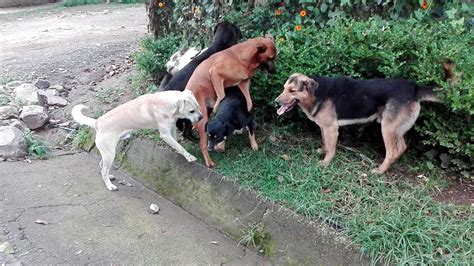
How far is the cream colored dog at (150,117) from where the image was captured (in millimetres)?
4926

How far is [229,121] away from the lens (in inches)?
199

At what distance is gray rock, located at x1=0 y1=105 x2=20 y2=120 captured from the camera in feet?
22.3

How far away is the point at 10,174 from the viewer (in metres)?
5.77

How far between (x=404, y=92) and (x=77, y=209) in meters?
3.37

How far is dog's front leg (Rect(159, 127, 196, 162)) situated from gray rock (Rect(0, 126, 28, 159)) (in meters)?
2.19

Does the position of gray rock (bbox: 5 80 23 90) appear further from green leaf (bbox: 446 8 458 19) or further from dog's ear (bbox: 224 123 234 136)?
green leaf (bbox: 446 8 458 19)

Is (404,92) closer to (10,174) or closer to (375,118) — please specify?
(375,118)

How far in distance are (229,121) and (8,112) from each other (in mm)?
3538

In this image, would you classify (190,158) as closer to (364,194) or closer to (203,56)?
(203,56)

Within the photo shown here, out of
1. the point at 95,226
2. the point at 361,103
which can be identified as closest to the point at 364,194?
the point at 361,103

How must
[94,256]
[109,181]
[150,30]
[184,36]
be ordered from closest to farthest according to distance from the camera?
[94,256]
[109,181]
[184,36]
[150,30]

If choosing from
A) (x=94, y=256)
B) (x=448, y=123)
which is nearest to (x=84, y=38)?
(x=94, y=256)

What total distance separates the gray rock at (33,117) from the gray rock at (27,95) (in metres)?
0.33

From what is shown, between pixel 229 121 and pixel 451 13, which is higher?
pixel 451 13
